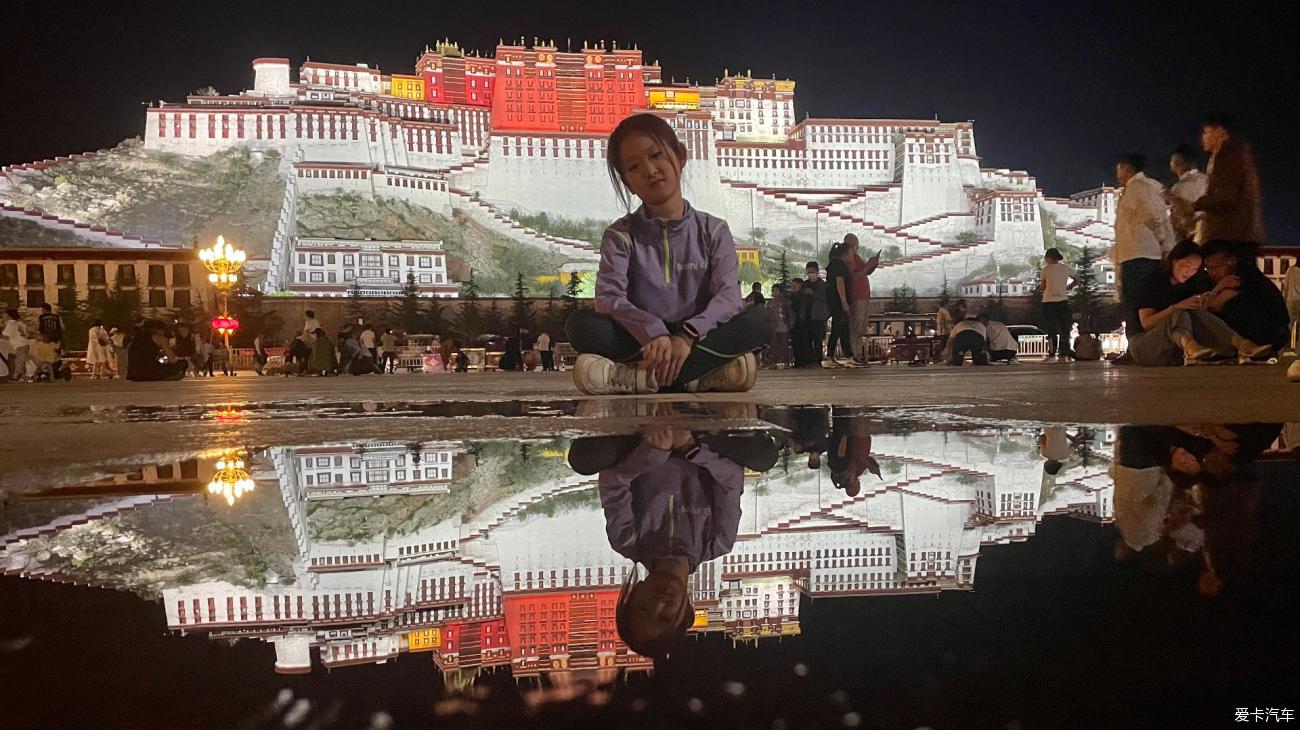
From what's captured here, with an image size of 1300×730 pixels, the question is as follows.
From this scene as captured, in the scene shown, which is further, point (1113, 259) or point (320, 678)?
point (1113, 259)

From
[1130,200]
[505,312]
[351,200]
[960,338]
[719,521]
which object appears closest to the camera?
[719,521]

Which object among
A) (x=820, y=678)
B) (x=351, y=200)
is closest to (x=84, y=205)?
(x=351, y=200)

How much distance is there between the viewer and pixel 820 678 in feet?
0.81

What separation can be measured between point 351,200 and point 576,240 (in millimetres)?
6213

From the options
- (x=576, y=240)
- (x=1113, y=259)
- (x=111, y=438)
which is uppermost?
(x=576, y=240)

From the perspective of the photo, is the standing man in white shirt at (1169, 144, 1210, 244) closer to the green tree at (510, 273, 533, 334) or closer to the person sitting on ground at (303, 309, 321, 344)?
the person sitting on ground at (303, 309, 321, 344)

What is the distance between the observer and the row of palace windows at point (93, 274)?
21.2 metres

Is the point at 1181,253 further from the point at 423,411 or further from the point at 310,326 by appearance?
the point at 310,326

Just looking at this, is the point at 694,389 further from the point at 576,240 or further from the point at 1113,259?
the point at 576,240

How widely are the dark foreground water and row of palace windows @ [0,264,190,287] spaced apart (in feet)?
78.8

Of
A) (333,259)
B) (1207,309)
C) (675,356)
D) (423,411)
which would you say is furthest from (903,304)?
(423,411)

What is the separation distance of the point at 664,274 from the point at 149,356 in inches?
165

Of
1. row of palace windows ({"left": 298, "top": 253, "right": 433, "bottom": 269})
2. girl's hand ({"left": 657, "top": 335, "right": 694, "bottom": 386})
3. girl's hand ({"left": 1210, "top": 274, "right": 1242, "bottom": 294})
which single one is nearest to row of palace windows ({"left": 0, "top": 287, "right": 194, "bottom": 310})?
row of palace windows ({"left": 298, "top": 253, "right": 433, "bottom": 269})

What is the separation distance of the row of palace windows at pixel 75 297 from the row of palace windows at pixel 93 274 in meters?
0.25
